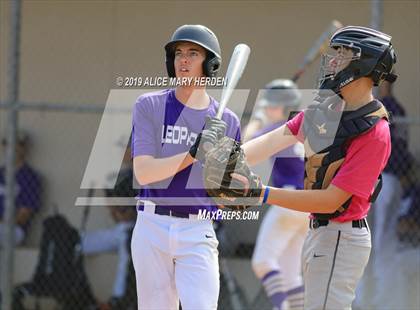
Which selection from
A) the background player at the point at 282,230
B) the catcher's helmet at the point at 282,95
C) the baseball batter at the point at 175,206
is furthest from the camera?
the catcher's helmet at the point at 282,95

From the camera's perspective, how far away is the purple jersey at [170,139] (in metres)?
3.88

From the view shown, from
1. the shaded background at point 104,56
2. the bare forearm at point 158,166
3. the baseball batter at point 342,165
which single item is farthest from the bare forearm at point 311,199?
the shaded background at point 104,56

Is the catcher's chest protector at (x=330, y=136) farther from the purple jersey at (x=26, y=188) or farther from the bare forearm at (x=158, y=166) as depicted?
the purple jersey at (x=26, y=188)

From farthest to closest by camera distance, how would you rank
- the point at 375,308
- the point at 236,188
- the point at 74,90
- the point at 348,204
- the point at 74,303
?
the point at 74,90 < the point at 74,303 < the point at 375,308 < the point at 348,204 < the point at 236,188

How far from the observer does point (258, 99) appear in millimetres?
7008

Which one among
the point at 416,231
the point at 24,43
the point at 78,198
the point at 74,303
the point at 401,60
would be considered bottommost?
the point at 74,303

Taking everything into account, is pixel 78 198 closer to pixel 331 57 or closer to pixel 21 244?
pixel 21 244

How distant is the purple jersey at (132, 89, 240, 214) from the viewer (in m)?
3.88

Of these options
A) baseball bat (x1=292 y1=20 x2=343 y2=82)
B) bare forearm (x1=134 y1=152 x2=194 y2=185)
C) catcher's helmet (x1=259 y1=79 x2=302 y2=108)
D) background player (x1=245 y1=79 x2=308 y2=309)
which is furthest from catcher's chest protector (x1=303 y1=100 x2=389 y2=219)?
baseball bat (x1=292 y1=20 x2=343 y2=82)

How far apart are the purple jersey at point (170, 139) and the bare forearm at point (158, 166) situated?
0.18 feet

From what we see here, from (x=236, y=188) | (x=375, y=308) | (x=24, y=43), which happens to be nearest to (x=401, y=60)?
(x=375, y=308)

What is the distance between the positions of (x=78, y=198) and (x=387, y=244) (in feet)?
9.08

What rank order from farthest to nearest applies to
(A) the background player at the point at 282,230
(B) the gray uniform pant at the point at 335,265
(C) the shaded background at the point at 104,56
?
(C) the shaded background at the point at 104,56
(A) the background player at the point at 282,230
(B) the gray uniform pant at the point at 335,265

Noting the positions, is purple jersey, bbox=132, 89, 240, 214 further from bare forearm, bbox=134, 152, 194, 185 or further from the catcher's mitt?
the catcher's mitt
